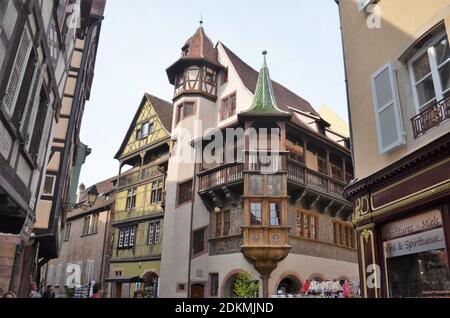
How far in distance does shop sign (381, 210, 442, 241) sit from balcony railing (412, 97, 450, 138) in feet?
4.28

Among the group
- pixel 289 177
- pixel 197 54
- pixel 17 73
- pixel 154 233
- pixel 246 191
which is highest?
pixel 197 54

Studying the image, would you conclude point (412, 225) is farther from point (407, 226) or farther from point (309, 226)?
point (309, 226)

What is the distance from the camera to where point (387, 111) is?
711 centimetres

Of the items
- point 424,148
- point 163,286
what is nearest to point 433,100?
point 424,148

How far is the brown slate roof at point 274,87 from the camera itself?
2259 cm

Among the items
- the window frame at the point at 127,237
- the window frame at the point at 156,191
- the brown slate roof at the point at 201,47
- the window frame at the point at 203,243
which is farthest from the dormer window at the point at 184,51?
the window frame at the point at 127,237

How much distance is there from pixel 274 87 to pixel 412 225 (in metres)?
19.1

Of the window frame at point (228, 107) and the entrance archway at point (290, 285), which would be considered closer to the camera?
the entrance archway at point (290, 285)

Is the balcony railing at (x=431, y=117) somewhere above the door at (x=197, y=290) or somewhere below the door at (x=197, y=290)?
above

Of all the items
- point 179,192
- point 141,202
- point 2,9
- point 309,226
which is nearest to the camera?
point 2,9

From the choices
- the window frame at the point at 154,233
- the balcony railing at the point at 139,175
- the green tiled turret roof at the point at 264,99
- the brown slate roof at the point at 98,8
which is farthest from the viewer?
the balcony railing at the point at 139,175

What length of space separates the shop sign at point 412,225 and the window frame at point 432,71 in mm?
1731

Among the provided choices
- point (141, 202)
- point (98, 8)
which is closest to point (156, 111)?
point (141, 202)

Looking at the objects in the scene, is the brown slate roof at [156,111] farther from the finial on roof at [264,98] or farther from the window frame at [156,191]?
the finial on roof at [264,98]
